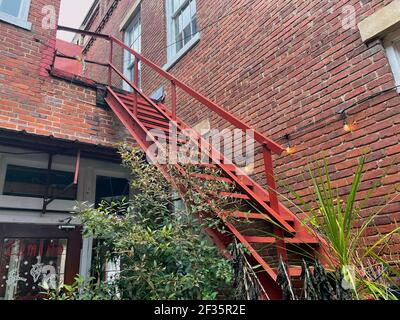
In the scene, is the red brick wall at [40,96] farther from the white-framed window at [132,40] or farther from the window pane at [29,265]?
the white-framed window at [132,40]

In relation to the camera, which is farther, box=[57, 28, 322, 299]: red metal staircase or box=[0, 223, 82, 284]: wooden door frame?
box=[0, 223, 82, 284]: wooden door frame

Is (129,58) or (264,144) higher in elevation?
(129,58)

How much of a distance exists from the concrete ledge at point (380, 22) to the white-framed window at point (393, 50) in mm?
93

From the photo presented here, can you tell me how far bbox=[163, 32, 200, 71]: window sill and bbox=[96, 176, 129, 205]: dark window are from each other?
9.00 feet

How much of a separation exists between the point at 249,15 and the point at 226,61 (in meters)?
0.81

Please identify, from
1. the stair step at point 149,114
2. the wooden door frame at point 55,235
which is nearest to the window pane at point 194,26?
the stair step at point 149,114

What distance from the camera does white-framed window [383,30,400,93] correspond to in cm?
→ 314

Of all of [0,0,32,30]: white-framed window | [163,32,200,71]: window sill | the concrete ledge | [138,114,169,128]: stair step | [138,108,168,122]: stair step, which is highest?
[163,32,200,71]: window sill

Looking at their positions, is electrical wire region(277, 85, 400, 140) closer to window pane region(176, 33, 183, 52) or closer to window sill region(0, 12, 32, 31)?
window pane region(176, 33, 183, 52)

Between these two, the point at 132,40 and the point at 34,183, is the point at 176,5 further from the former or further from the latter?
the point at 34,183

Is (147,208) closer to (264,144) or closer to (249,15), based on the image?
(264,144)

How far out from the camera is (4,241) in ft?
14.2

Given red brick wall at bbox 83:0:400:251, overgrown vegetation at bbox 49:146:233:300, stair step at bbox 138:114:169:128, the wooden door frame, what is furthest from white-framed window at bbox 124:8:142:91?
overgrown vegetation at bbox 49:146:233:300
